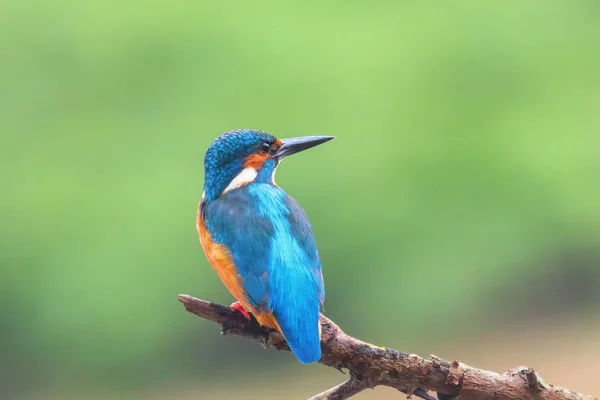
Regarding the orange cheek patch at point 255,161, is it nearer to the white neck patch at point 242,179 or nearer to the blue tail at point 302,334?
Result: the white neck patch at point 242,179

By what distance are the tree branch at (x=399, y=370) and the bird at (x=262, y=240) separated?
0.04 meters

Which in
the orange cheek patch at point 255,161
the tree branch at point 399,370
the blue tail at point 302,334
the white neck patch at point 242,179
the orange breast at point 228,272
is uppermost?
the orange cheek patch at point 255,161

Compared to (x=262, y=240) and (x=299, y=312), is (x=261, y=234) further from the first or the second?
(x=299, y=312)

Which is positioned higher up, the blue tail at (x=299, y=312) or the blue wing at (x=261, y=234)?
the blue wing at (x=261, y=234)

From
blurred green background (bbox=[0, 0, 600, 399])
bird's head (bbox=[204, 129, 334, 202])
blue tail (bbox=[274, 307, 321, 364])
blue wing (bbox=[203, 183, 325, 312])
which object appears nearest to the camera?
blue tail (bbox=[274, 307, 321, 364])

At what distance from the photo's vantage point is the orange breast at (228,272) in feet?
3.37

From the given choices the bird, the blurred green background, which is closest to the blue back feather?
the bird

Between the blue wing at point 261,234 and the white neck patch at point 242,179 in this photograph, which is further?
the white neck patch at point 242,179

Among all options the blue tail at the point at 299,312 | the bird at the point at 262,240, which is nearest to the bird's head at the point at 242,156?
the bird at the point at 262,240

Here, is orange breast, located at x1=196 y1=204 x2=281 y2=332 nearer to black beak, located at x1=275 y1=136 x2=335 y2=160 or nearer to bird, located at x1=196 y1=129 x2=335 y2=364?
bird, located at x1=196 y1=129 x2=335 y2=364

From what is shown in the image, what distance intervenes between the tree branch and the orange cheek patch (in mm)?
220

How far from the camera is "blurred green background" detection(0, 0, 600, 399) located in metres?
2.09

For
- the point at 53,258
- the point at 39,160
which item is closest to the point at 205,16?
the point at 39,160

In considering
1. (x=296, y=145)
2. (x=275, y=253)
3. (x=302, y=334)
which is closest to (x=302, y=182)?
(x=296, y=145)
